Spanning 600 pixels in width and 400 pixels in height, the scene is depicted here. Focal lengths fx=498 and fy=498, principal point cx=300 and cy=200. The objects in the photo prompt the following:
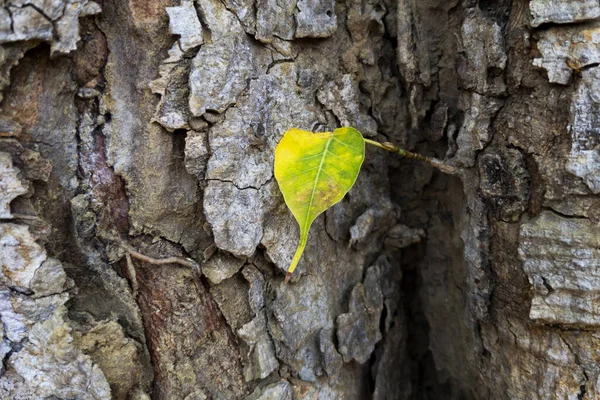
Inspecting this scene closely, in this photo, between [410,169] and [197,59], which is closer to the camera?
[197,59]

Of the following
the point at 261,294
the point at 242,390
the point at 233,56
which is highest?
the point at 233,56

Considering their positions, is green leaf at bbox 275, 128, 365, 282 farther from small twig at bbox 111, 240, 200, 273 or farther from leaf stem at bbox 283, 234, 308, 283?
small twig at bbox 111, 240, 200, 273

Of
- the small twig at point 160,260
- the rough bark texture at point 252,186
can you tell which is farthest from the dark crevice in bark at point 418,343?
the small twig at point 160,260

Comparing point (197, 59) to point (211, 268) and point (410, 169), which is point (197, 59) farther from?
point (410, 169)

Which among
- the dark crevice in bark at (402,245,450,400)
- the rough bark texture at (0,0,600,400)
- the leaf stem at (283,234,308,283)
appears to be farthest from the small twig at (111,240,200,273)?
the dark crevice in bark at (402,245,450,400)

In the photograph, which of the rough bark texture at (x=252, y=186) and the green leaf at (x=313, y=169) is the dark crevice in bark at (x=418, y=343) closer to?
the rough bark texture at (x=252, y=186)

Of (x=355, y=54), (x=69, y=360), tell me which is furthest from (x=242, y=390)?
(x=355, y=54)

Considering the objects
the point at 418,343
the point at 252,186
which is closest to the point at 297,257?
the point at 252,186
